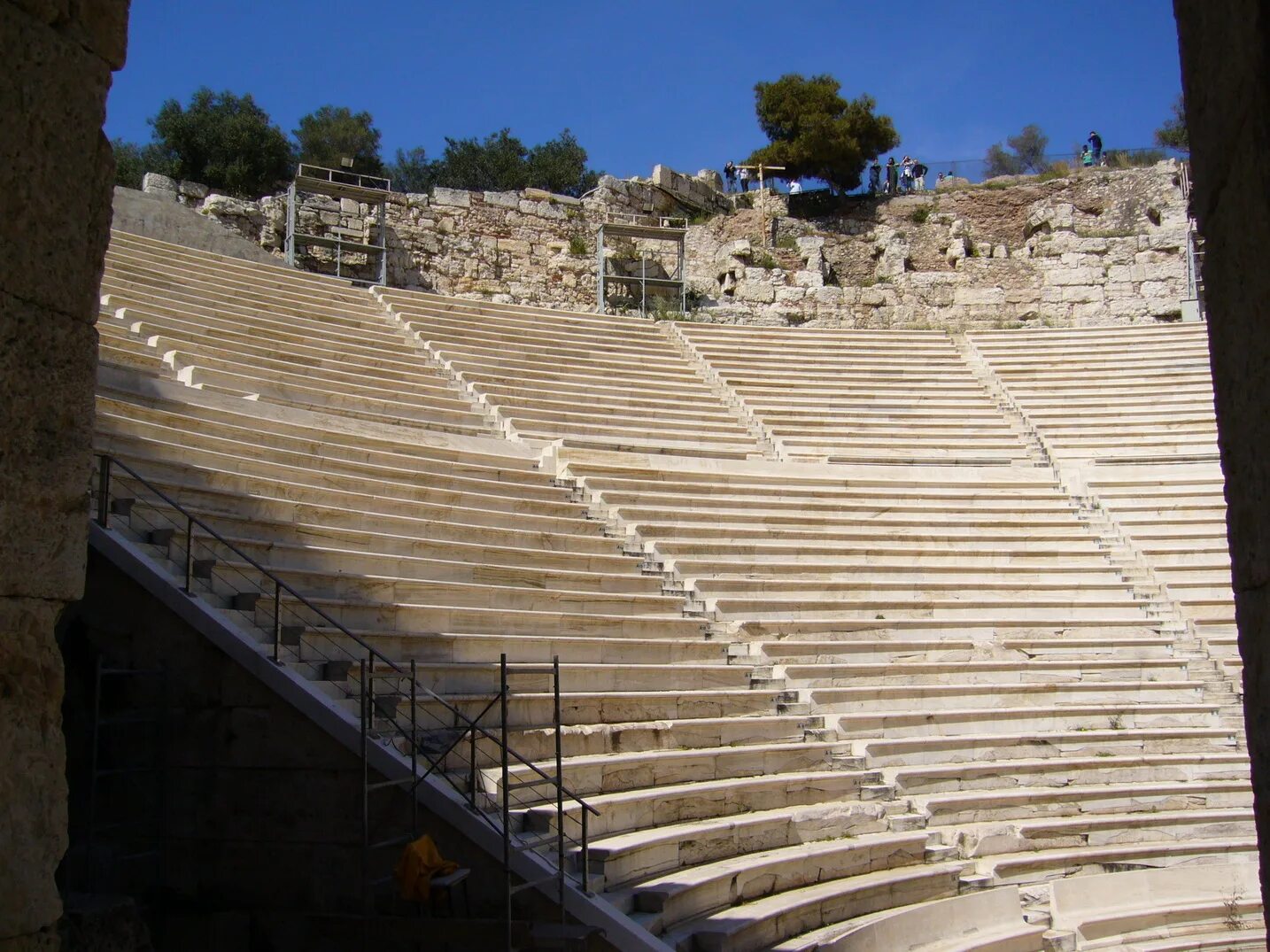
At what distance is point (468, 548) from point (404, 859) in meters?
4.09

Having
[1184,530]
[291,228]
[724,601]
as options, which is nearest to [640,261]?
[291,228]

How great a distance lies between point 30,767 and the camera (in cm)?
227

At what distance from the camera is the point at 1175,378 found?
54.2 feet

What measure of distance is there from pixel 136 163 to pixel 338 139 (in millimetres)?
7215

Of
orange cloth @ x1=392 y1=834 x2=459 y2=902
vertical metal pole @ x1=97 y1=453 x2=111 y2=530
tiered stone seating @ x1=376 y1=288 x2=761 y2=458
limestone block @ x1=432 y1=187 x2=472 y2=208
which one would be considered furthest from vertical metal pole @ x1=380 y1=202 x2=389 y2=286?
orange cloth @ x1=392 y1=834 x2=459 y2=902

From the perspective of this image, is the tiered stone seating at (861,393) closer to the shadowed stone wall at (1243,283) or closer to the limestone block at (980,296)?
the limestone block at (980,296)

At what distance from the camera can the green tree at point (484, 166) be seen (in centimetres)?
3297

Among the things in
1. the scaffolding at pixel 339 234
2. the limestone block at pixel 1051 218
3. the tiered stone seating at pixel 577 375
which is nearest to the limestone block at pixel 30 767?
the tiered stone seating at pixel 577 375

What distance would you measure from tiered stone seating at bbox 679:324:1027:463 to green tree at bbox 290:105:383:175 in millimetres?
16055

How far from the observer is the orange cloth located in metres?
5.15

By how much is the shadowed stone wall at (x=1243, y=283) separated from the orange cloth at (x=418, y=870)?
375 cm

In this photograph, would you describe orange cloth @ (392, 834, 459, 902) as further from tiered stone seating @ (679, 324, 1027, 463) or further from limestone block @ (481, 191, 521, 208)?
limestone block @ (481, 191, 521, 208)

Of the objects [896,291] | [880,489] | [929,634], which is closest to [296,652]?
[929,634]

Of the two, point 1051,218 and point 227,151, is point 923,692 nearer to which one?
point 1051,218
